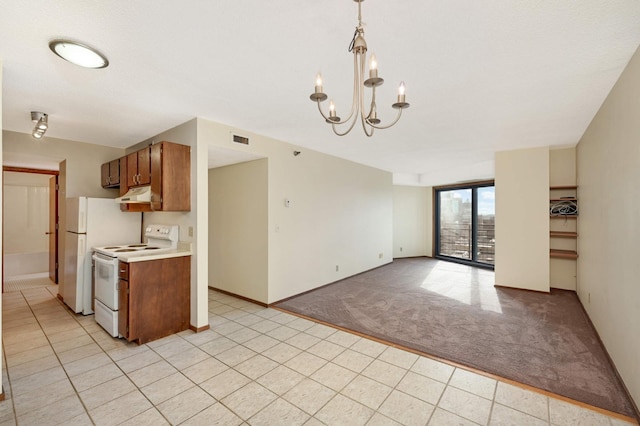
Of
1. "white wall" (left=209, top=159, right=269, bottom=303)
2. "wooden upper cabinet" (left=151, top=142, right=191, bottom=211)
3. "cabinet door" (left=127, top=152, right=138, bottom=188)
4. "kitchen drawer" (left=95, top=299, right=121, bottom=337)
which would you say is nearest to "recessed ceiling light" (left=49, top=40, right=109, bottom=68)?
"wooden upper cabinet" (left=151, top=142, right=191, bottom=211)

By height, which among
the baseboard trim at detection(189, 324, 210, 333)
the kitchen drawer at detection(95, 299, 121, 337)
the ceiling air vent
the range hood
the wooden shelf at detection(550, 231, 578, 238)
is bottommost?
the baseboard trim at detection(189, 324, 210, 333)

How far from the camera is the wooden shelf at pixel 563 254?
15.2 feet

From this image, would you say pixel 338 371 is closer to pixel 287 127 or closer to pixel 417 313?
pixel 417 313

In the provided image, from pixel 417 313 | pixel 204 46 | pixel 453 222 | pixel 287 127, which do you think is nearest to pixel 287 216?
pixel 287 127

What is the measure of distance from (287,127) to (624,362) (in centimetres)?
404

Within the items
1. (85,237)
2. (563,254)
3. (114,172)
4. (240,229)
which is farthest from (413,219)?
(85,237)

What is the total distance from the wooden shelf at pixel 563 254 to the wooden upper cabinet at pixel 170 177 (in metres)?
5.92

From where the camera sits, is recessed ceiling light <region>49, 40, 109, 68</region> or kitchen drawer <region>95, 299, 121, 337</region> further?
kitchen drawer <region>95, 299, 121, 337</region>

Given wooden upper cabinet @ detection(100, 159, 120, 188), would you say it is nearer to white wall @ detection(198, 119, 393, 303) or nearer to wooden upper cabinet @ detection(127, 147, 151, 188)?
wooden upper cabinet @ detection(127, 147, 151, 188)

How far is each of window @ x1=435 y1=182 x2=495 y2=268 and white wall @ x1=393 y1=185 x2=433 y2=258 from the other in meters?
0.27

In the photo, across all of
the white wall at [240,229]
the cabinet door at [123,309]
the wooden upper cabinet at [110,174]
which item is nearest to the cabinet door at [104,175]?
the wooden upper cabinet at [110,174]

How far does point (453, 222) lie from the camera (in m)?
8.09

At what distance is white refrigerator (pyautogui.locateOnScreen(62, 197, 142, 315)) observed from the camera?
3822 millimetres

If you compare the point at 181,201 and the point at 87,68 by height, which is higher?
the point at 87,68
